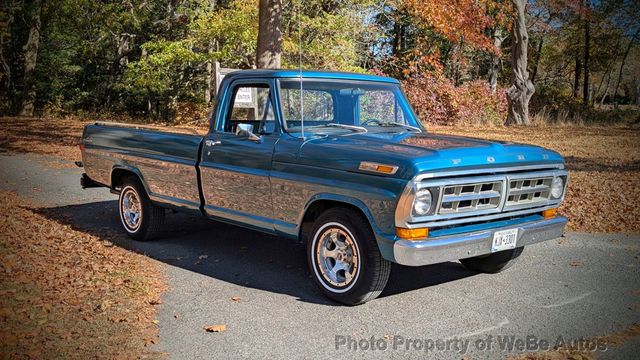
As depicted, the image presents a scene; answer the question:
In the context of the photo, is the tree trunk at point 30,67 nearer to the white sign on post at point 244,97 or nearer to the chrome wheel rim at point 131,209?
the chrome wheel rim at point 131,209

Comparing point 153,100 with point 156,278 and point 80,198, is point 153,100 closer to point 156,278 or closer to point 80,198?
point 80,198

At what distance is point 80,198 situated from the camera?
32.7 ft

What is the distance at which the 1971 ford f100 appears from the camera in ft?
15.1

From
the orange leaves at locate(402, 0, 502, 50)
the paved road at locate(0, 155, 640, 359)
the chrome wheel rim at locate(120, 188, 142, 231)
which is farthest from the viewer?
the orange leaves at locate(402, 0, 502, 50)

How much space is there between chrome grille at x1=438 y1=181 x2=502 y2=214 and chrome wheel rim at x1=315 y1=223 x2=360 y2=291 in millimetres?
837

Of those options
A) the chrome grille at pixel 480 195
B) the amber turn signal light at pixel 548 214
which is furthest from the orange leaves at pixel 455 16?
the chrome grille at pixel 480 195

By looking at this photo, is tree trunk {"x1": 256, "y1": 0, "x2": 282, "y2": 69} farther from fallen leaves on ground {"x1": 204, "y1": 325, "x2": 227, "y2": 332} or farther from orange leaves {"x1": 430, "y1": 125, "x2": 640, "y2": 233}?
fallen leaves on ground {"x1": 204, "y1": 325, "x2": 227, "y2": 332}

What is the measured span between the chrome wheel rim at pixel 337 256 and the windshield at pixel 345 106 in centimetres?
115

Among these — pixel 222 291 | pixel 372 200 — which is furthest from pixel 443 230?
pixel 222 291

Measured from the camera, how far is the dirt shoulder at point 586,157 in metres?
8.49

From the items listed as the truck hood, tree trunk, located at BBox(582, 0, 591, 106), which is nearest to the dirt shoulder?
the truck hood

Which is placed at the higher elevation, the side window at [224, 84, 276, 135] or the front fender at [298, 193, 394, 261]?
the side window at [224, 84, 276, 135]

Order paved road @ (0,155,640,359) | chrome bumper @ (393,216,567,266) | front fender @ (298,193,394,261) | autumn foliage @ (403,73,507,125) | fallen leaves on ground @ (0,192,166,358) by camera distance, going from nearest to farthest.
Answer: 1. fallen leaves on ground @ (0,192,166,358)
2. paved road @ (0,155,640,359)
3. chrome bumper @ (393,216,567,266)
4. front fender @ (298,193,394,261)
5. autumn foliage @ (403,73,507,125)

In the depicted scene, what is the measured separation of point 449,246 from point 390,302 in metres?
0.87
